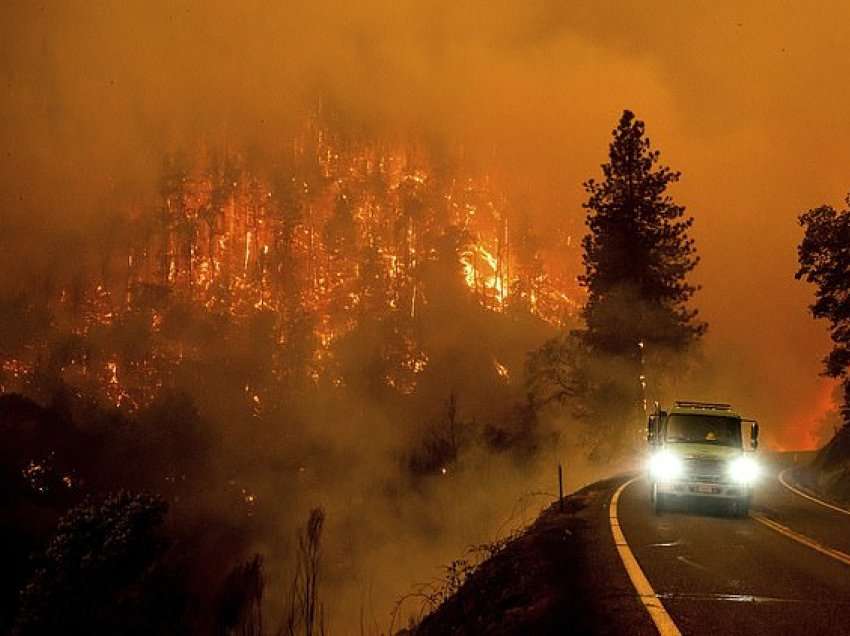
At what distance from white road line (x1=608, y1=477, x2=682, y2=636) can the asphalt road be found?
0.09 metres

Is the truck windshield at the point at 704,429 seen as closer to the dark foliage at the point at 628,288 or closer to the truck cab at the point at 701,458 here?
the truck cab at the point at 701,458

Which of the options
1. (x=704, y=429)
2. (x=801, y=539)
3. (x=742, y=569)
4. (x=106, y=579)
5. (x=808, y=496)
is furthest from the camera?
(x=106, y=579)

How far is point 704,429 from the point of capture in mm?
18281

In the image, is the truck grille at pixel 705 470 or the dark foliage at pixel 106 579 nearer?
the truck grille at pixel 705 470

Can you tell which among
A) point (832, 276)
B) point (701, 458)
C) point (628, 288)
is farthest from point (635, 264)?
point (701, 458)

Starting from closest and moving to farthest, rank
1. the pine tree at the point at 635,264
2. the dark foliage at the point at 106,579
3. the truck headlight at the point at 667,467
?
1. the truck headlight at the point at 667,467
2. the dark foliage at the point at 106,579
3. the pine tree at the point at 635,264

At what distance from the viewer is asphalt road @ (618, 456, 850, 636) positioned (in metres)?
7.38

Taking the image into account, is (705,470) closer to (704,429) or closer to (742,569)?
(704,429)

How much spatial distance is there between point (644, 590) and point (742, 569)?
2.36m

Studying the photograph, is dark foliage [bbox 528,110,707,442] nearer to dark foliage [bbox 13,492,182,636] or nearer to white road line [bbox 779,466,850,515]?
white road line [bbox 779,466,850,515]

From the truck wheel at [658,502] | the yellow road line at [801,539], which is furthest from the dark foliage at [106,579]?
the yellow road line at [801,539]

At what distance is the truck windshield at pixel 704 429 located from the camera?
18.0m

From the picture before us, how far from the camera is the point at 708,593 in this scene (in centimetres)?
865

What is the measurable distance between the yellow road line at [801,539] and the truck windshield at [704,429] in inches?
70.1
